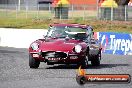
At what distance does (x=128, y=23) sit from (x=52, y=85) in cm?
3526

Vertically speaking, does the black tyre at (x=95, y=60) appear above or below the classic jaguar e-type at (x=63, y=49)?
below

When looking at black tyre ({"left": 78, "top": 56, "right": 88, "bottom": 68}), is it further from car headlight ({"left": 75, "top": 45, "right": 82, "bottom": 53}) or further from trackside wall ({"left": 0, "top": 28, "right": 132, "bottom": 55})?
trackside wall ({"left": 0, "top": 28, "right": 132, "bottom": 55})

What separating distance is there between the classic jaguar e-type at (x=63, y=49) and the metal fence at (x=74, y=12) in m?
27.9

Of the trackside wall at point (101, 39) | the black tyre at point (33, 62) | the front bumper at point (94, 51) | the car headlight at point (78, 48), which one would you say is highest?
the car headlight at point (78, 48)

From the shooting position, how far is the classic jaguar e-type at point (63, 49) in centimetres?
1941

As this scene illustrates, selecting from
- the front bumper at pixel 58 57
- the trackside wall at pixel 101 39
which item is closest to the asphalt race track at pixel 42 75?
the front bumper at pixel 58 57

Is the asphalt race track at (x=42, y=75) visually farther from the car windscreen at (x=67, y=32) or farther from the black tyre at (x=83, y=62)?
the car windscreen at (x=67, y=32)

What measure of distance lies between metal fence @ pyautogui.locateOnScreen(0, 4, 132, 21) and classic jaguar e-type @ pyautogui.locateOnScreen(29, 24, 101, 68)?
91.5 feet

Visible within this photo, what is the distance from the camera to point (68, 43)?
19.8 meters

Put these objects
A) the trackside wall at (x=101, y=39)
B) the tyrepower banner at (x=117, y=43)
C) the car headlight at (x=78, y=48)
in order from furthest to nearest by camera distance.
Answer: the trackside wall at (x=101, y=39) < the tyrepower banner at (x=117, y=43) < the car headlight at (x=78, y=48)

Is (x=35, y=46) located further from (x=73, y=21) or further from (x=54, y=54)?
(x=73, y=21)

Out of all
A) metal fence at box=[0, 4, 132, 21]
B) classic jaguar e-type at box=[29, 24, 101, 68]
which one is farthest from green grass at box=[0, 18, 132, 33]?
classic jaguar e-type at box=[29, 24, 101, 68]

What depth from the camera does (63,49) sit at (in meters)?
19.4

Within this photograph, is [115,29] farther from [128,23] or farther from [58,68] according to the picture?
[58,68]
